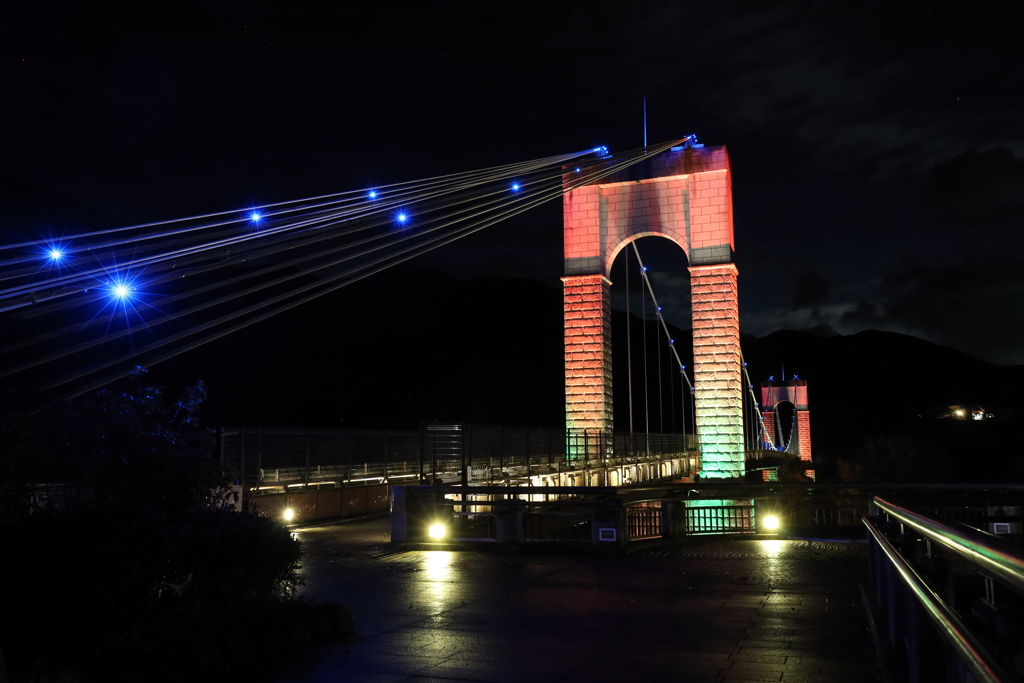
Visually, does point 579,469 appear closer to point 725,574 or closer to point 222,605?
point 725,574

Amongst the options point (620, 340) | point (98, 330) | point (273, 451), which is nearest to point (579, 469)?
point (273, 451)

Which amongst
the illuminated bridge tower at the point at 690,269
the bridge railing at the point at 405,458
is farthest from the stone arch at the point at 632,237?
the bridge railing at the point at 405,458

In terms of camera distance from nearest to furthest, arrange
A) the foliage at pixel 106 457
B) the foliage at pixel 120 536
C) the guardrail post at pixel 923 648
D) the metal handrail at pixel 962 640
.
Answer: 1. the metal handrail at pixel 962 640
2. the guardrail post at pixel 923 648
3. the foliage at pixel 120 536
4. the foliage at pixel 106 457

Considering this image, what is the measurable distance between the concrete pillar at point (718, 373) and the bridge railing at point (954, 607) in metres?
32.8

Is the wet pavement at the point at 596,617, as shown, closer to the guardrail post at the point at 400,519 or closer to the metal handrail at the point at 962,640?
the guardrail post at the point at 400,519

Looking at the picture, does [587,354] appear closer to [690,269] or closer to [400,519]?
[690,269]

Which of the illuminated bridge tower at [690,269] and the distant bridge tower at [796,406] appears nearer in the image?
the illuminated bridge tower at [690,269]

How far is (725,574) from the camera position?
928cm

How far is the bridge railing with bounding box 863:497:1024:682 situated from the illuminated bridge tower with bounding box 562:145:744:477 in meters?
32.2

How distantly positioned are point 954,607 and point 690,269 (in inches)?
1415

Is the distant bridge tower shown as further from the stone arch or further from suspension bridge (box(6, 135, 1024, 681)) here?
the stone arch

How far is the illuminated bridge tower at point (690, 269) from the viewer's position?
122 feet

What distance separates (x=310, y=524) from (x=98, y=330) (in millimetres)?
50191

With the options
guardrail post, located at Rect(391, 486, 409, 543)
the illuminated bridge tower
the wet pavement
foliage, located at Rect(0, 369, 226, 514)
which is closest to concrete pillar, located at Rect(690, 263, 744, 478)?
the illuminated bridge tower
